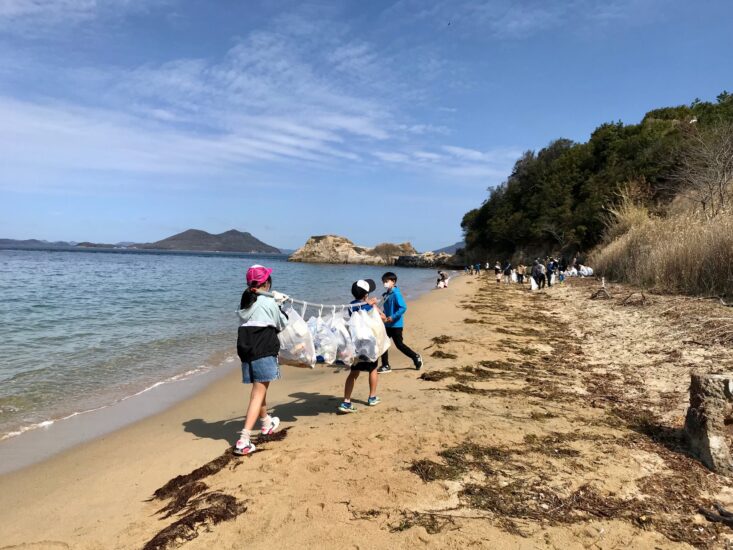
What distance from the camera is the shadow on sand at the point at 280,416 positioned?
519cm

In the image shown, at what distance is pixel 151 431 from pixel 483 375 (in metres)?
4.92

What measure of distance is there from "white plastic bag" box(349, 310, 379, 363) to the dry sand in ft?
2.44

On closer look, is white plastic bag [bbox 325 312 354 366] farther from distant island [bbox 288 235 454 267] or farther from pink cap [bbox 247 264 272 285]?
distant island [bbox 288 235 454 267]

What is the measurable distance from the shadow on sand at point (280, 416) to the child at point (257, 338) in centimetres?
86

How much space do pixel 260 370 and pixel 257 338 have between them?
1.12 ft

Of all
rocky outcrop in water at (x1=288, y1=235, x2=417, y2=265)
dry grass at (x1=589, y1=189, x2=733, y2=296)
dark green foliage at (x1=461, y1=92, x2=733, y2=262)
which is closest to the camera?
dry grass at (x1=589, y1=189, x2=733, y2=296)

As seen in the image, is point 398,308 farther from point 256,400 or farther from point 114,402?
point 114,402

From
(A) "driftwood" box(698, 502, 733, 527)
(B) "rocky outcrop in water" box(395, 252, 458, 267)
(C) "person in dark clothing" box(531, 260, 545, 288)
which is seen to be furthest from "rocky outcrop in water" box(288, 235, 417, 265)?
(A) "driftwood" box(698, 502, 733, 527)

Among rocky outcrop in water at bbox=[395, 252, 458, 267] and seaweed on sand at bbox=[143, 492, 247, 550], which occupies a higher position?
rocky outcrop in water at bbox=[395, 252, 458, 267]

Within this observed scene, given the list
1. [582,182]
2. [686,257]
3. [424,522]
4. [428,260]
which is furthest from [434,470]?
[428,260]

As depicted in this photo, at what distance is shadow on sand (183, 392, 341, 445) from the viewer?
17.0ft

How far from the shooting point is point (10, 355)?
Result: 9164 millimetres

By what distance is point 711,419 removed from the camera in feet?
11.9

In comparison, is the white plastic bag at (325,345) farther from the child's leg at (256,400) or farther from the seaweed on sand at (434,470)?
the seaweed on sand at (434,470)
